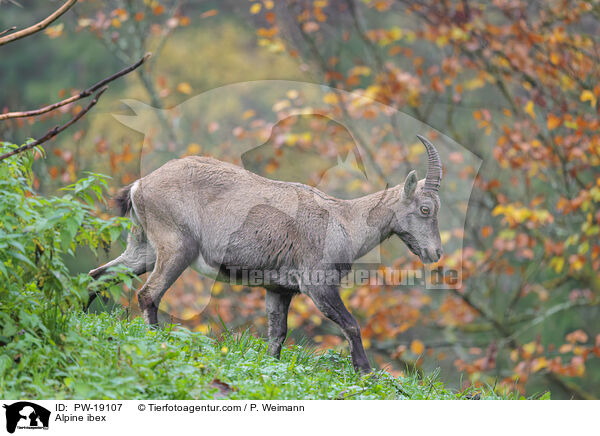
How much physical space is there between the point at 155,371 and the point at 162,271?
138cm

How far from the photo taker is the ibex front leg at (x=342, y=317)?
17.9 ft

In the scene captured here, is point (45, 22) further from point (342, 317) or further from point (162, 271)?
point (342, 317)

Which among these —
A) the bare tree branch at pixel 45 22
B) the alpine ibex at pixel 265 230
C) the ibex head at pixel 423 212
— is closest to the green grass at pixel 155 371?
the alpine ibex at pixel 265 230

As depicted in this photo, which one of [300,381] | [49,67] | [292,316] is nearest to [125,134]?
[49,67]

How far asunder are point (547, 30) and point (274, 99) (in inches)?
227

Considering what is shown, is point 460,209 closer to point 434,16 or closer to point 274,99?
point 434,16

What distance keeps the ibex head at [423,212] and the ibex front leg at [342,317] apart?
0.84m

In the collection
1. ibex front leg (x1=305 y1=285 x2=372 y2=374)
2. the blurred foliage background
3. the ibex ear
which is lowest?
the blurred foliage background

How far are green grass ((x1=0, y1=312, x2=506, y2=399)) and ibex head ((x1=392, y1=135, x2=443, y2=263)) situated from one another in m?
1.14
